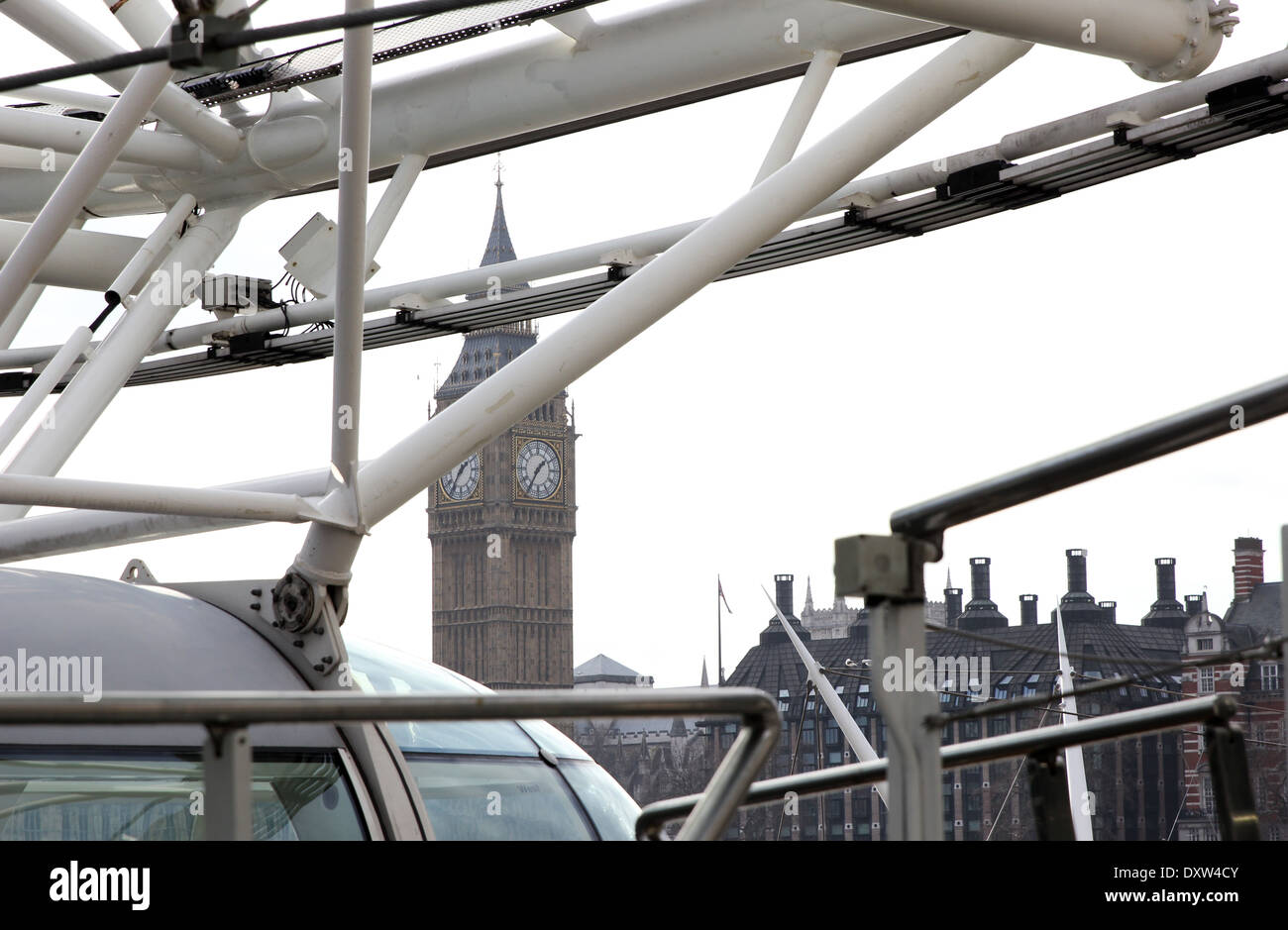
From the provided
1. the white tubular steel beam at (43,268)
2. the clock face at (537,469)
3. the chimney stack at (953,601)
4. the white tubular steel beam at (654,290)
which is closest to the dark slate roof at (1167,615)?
the chimney stack at (953,601)

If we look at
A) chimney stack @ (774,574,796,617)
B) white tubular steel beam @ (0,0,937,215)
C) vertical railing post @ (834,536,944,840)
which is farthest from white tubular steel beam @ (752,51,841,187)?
chimney stack @ (774,574,796,617)

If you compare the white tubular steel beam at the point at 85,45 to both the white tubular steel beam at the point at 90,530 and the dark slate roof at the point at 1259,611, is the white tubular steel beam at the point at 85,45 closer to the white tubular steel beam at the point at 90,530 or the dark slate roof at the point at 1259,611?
the white tubular steel beam at the point at 90,530

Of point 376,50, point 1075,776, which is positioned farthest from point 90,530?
point 1075,776

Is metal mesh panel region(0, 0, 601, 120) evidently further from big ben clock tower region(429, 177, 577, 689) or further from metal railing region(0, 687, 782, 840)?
big ben clock tower region(429, 177, 577, 689)

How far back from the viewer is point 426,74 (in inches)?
360

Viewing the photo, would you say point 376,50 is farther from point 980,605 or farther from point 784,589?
point 784,589

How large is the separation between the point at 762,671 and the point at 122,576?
111247mm

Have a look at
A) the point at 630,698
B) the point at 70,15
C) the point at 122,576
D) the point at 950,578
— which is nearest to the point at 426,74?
the point at 70,15

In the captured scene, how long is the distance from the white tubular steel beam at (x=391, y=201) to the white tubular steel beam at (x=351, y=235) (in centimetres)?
250

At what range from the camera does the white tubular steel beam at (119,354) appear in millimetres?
8141

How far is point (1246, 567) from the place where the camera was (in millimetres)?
100188

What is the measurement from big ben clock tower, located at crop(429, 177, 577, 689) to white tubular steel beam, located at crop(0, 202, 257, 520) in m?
135

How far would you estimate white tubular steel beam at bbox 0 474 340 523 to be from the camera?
635cm

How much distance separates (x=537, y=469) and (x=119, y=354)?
454 feet
